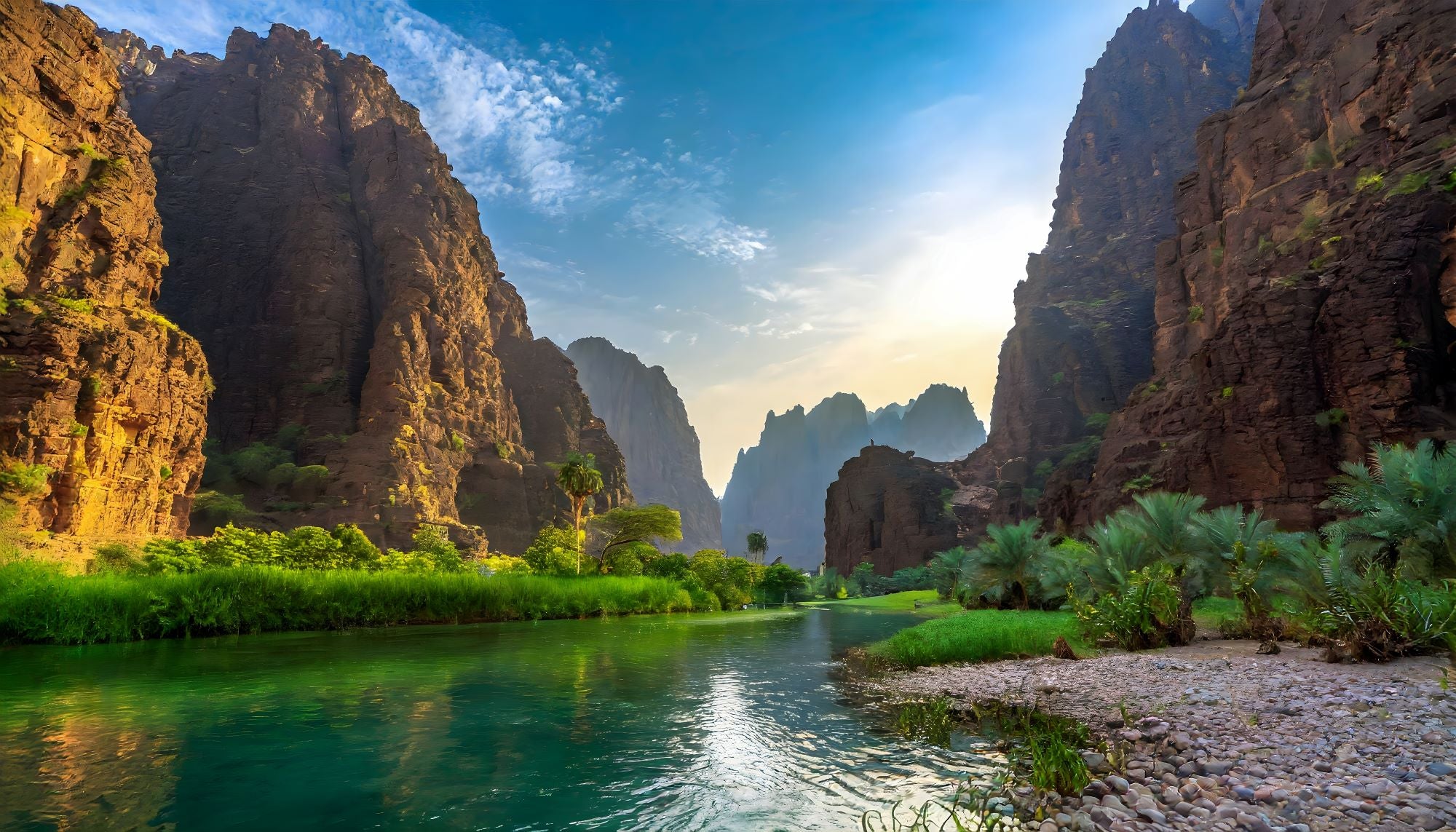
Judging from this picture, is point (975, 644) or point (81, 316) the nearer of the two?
point (975, 644)

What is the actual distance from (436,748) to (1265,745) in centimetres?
1039

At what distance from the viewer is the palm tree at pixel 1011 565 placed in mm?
38000

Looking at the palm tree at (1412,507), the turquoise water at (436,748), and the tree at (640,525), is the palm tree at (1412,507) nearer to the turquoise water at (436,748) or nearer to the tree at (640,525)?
the turquoise water at (436,748)

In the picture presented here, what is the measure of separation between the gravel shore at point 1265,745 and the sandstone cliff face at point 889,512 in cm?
9586

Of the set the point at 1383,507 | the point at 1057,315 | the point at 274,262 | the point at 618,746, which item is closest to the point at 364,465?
the point at 274,262

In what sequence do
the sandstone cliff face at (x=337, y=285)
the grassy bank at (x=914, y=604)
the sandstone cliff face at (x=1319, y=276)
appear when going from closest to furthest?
the sandstone cliff face at (x=1319, y=276) → the grassy bank at (x=914, y=604) → the sandstone cliff face at (x=337, y=285)

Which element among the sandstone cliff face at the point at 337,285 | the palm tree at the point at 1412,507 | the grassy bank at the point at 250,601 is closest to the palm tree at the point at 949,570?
the grassy bank at the point at 250,601

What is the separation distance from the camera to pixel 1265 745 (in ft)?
24.2

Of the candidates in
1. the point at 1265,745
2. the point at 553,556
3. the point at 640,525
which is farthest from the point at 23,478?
the point at 1265,745

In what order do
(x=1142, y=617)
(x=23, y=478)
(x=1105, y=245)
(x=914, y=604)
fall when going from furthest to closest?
(x=1105, y=245)
(x=914, y=604)
(x=23, y=478)
(x=1142, y=617)

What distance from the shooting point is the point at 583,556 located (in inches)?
2394

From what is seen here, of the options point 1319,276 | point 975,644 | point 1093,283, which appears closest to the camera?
point 975,644

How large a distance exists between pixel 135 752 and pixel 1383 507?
25.8 metres

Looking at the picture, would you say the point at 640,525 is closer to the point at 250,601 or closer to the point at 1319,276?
the point at 250,601
